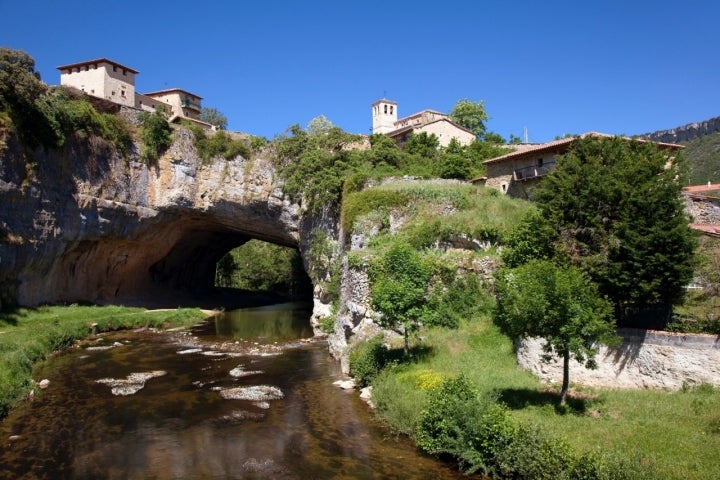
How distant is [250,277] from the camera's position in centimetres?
7531

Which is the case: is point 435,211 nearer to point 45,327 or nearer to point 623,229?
point 623,229

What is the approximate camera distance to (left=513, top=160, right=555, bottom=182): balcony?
3146 centimetres

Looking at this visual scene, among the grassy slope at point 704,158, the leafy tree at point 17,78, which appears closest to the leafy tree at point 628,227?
the leafy tree at point 17,78

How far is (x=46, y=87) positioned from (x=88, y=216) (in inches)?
368

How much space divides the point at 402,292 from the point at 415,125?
43.0 metres

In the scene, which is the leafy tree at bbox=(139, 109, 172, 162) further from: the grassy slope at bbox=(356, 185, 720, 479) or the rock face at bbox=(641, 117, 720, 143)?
the rock face at bbox=(641, 117, 720, 143)

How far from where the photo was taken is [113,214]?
137ft

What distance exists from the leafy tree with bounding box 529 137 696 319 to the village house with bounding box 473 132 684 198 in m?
9.76

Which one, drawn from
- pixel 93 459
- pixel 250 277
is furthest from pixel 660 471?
pixel 250 277

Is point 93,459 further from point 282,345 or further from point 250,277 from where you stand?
point 250,277

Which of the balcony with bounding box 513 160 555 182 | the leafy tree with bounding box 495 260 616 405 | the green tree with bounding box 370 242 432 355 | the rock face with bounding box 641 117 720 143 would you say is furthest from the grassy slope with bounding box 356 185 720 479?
the rock face with bounding box 641 117 720 143

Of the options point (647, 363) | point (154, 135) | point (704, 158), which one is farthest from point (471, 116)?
point (647, 363)

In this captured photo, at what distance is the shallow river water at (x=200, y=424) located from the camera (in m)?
13.5

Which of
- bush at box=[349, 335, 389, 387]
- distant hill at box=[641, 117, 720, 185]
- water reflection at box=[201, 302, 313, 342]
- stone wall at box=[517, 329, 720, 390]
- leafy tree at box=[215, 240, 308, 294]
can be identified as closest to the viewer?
stone wall at box=[517, 329, 720, 390]
